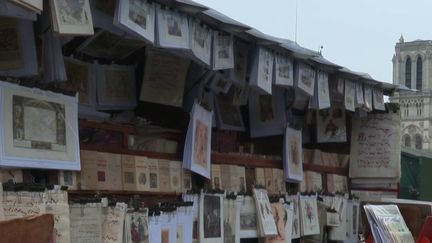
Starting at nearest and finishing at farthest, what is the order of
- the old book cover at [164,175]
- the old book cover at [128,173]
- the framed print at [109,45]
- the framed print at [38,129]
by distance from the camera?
the framed print at [38,129] → the old book cover at [128,173] → the framed print at [109,45] → the old book cover at [164,175]

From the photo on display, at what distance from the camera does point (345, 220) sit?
314 inches

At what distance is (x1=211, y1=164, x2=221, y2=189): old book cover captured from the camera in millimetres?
5578

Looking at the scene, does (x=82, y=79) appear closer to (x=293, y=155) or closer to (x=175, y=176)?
(x=175, y=176)

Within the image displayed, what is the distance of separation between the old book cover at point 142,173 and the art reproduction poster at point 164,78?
0.78 m

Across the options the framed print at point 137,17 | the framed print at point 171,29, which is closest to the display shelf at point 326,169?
the framed print at point 171,29

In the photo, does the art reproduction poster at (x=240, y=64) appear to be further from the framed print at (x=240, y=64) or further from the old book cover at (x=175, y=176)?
the old book cover at (x=175, y=176)

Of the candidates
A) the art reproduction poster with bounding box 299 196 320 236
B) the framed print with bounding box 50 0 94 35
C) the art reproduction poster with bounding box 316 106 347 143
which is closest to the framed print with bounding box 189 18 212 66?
the framed print with bounding box 50 0 94 35

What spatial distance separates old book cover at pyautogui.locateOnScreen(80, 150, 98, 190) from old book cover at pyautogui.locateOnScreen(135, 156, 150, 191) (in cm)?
45

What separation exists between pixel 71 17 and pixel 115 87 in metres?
1.93

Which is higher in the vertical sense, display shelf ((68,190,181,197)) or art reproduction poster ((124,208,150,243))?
display shelf ((68,190,181,197))

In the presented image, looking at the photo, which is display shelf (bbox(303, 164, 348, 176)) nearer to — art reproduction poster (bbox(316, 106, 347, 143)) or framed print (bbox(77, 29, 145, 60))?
art reproduction poster (bbox(316, 106, 347, 143))

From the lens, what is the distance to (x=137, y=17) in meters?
3.87

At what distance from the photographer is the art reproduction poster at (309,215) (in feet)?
22.9

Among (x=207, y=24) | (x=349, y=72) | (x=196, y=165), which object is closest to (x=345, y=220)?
(x=349, y=72)
